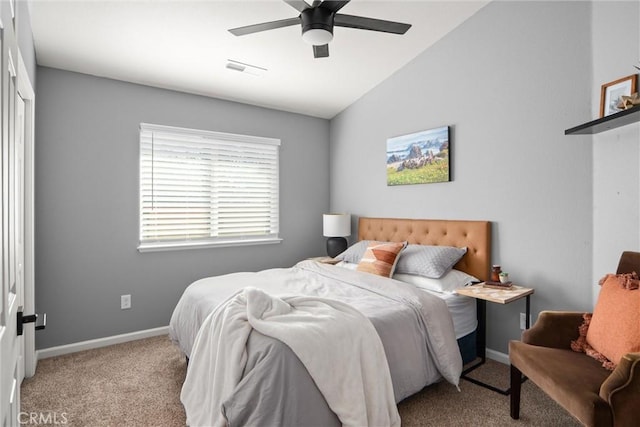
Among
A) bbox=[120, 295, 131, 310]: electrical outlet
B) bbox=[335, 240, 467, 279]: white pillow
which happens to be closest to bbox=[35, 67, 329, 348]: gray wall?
bbox=[120, 295, 131, 310]: electrical outlet

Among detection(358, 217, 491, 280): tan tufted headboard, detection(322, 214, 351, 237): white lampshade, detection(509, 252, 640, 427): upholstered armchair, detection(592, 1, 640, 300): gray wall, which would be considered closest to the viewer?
detection(509, 252, 640, 427): upholstered armchair

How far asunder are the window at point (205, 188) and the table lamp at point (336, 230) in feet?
2.12

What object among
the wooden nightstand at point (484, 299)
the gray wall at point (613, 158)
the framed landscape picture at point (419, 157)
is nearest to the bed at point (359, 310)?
the wooden nightstand at point (484, 299)

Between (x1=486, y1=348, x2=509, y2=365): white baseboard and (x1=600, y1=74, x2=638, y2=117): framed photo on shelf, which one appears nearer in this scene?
(x1=600, y1=74, x2=638, y2=117): framed photo on shelf

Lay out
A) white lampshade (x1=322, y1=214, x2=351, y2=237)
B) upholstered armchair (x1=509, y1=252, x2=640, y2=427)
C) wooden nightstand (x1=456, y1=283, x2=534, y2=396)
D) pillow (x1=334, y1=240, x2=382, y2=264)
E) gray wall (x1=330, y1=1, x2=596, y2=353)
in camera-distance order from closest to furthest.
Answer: upholstered armchair (x1=509, y1=252, x2=640, y2=427) < wooden nightstand (x1=456, y1=283, x2=534, y2=396) < gray wall (x1=330, y1=1, x2=596, y2=353) < pillow (x1=334, y1=240, x2=382, y2=264) < white lampshade (x1=322, y1=214, x2=351, y2=237)

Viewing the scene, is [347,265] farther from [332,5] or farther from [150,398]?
[332,5]

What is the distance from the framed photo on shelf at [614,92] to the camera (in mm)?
2166

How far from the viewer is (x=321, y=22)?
2.12 meters

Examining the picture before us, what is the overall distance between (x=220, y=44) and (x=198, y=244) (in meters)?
1.98

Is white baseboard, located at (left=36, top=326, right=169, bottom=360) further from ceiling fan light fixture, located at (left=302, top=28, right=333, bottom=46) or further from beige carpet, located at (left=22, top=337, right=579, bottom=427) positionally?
ceiling fan light fixture, located at (left=302, top=28, right=333, bottom=46)

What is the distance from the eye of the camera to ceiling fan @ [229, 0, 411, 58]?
2096 millimetres

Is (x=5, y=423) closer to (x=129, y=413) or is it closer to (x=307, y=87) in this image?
(x=129, y=413)

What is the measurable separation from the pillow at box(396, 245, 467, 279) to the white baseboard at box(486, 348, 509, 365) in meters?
0.78

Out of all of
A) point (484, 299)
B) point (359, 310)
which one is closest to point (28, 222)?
point (359, 310)
